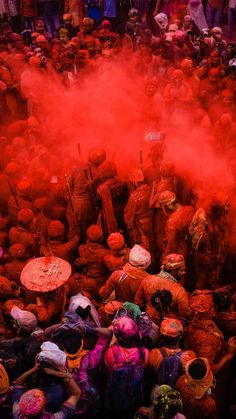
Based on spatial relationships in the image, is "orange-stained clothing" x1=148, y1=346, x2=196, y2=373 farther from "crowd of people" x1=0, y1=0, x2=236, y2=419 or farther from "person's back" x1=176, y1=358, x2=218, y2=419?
"person's back" x1=176, y1=358, x2=218, y2=419

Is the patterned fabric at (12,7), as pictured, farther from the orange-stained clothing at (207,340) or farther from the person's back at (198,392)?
the person's back at (198,392)

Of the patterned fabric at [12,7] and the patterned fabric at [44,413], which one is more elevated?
the patterned fabric at [12,7]

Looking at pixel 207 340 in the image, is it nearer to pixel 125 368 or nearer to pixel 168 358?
pixel 168 358

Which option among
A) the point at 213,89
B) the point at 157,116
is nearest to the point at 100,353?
the point at 157,116

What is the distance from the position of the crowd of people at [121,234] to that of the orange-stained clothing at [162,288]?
2 cm

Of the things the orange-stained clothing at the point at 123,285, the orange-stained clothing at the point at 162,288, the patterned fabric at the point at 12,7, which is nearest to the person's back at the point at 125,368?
the orange-stained clothing at the point at 162,288

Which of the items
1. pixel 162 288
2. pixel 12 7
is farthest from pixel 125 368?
pixel 12 7

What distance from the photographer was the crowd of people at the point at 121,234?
167 inches

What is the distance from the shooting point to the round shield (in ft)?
17.3

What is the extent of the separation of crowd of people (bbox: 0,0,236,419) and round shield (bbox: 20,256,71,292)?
0.02 meters

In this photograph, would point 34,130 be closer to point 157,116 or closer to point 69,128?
point 69,128

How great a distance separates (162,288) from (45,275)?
128cm

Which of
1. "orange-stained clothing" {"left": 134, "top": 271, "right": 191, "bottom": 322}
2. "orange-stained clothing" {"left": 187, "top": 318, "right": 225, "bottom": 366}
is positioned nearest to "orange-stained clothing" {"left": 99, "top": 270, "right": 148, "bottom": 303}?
"orange-stained clothing" {"left": 134, "top": 271, "right": 191, "bottom": 322}

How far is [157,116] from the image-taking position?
10.0 meters
